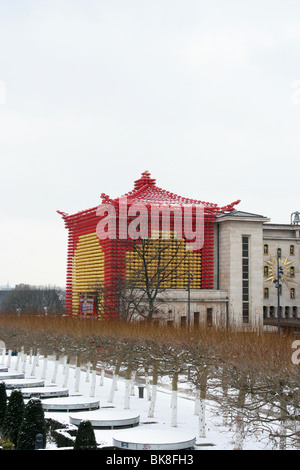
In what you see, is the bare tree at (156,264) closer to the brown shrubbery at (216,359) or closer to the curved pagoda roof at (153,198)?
the curved pagoda roof at (153,198)

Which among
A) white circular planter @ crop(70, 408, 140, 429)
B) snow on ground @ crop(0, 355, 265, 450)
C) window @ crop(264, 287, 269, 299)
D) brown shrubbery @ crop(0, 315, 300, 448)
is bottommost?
snow on ground @ crop(0, 355, 265, 450)

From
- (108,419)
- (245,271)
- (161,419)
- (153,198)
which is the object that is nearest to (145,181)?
(153,198)

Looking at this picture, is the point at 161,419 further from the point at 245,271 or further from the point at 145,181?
the point at 145,181

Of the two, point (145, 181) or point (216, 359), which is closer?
point (216, 359)

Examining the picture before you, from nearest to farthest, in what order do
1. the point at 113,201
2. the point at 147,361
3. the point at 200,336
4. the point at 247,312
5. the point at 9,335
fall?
the point at 200,336
the point at 147,361
the point at 9,335
the point at 113,201
the point at 247,312

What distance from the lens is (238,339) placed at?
92.4 ft

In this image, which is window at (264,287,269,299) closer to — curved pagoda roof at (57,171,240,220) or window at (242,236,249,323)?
window at (242,236,249,323)

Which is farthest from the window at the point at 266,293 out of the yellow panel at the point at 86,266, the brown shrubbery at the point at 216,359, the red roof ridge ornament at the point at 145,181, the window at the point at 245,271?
the brown shrubbery at the point at 216,359

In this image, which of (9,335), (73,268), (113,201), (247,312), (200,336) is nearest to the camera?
(200,336)

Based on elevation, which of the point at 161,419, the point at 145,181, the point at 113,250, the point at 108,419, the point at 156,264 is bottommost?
the point at 161,419

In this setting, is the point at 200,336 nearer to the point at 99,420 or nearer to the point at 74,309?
the point at 99,420

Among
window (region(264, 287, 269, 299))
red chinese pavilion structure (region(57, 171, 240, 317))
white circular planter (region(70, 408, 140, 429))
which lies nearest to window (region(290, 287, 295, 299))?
window (region(264, 287, 269, 299))
